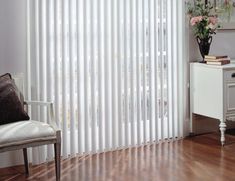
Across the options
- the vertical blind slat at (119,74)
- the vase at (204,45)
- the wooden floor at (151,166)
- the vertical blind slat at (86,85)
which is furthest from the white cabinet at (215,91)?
the vertical blind slat at (86,85)

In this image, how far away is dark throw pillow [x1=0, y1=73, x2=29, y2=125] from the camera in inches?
133

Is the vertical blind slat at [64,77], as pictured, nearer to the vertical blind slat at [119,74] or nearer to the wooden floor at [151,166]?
the wooden floor at [151,166]

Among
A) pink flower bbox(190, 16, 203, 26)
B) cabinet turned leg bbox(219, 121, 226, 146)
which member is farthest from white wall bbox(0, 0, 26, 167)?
cabinet turned leg bbox(219, 121, 226, 146)

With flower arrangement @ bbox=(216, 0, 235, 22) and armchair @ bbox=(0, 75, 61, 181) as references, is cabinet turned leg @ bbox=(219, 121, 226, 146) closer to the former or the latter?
flower arrangement @ bbox=(216, 0, 235, 22)

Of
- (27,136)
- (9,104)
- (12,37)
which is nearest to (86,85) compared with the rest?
(12,37)

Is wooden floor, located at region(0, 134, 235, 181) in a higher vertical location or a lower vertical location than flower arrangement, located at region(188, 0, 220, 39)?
lower

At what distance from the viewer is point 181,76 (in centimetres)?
473

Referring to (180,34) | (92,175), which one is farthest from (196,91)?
(92,175)

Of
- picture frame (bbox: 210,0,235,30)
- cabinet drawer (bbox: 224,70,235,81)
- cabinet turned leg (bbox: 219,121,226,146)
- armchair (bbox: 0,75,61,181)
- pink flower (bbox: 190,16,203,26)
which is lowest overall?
cabinet turned leg (bbox: 219,121,226,146)

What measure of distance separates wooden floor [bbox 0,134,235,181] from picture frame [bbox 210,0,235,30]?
130 cm

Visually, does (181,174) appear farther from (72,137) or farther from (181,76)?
(181,76)

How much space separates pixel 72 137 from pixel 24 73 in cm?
72

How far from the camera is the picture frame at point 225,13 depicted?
4.86 meters

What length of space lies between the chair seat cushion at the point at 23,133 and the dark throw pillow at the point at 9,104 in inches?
2.7
